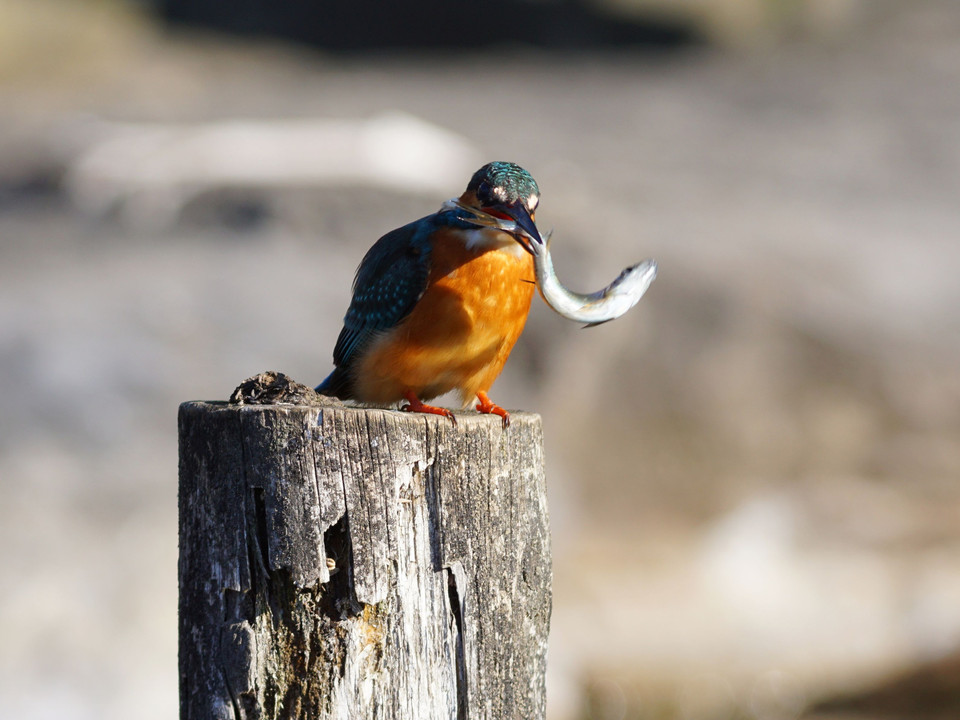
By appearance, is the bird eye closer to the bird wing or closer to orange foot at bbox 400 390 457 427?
the bird wing

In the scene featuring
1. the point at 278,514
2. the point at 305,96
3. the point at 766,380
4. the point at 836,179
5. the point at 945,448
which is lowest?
the point at 278,514

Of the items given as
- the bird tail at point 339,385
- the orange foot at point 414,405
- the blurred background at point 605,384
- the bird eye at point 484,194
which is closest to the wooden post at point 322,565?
the orange foot at point 414,405

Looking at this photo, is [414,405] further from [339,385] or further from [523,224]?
[523,224]

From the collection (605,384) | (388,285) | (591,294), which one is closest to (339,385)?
(388,285)

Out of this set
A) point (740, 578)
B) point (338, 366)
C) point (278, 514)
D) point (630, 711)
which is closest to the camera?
point (278, 514)

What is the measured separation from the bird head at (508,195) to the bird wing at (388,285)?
0.29m

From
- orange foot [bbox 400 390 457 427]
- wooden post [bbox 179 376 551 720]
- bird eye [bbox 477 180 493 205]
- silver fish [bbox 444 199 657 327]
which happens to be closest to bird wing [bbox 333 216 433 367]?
orange foot [bbox 400 390 457 427]

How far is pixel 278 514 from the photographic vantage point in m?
1.81

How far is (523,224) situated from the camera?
98.8 inches

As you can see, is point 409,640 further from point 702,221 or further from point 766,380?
point 702,221

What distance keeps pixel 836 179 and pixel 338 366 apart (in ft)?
28.9

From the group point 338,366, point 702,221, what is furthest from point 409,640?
point 702,221

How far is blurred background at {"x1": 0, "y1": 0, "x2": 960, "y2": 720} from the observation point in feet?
17.4

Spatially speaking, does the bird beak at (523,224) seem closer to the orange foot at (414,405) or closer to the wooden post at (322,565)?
the orange foot at (414,405)
